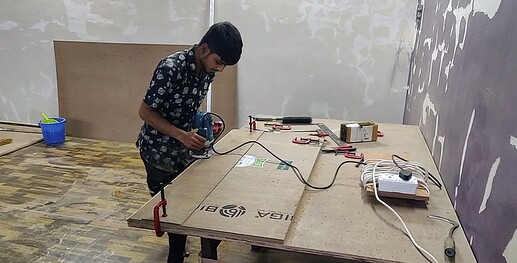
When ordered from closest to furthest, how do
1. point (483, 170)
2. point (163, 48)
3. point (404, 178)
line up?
point (483, 170), point (404, 178), point (163, 48)

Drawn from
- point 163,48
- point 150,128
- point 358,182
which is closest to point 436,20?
point 358,182

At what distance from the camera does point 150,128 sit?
182 centimetres

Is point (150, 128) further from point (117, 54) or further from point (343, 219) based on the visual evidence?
point (117, 54)

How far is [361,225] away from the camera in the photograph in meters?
1.17

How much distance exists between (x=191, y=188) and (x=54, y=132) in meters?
3.16

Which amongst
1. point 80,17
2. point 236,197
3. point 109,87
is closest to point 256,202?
point 236,197

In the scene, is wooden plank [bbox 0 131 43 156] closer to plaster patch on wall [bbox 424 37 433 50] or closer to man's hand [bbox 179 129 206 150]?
man's hand [bbox 179 129 206 150]

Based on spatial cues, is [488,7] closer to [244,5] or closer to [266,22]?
[266,22]

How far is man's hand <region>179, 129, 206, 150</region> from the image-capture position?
1674mm

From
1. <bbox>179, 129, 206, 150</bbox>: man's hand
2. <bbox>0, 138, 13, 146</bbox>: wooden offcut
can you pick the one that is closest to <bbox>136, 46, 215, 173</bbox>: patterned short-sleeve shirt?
<bbox>179, 129, 206, 150</bbox>: man's hand

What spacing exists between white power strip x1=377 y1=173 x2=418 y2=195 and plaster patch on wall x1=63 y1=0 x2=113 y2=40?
3483 millimetres

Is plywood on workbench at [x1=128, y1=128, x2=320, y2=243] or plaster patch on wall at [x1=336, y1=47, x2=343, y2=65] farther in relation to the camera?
plaster patch on wall at [x1=336, y1=47, x2=343, y2=65]

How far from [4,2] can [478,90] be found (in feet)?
15.4

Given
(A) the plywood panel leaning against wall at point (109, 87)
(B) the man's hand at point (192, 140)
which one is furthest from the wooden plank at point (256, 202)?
(A) the plywood panel leaning against wall at point (109, 87)
